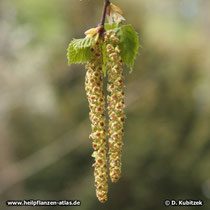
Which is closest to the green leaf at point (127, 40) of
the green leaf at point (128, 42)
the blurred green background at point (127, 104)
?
the green leaf at point (128, 42)

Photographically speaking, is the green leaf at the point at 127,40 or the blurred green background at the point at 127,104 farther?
the blurred green background at the point at 127,104

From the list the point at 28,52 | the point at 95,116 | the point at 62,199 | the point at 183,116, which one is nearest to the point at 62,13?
the point at 28,52

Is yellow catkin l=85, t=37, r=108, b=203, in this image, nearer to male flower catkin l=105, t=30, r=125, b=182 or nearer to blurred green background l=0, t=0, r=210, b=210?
male flower catkin l=105, t=30, r=125, b=182

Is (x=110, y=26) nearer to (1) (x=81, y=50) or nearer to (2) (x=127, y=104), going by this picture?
(1) (x=81, y=50)

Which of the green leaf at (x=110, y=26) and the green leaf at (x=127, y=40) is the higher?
the green leaf at (x=110, y=26)

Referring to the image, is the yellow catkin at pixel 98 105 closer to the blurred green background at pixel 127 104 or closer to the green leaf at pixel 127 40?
the green leaf at pixel 127 40

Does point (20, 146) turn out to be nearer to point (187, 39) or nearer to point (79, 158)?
point (79, 158)

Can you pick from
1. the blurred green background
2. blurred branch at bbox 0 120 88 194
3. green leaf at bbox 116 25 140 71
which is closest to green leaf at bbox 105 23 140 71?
green leaf at bbox 116 25 140 71
